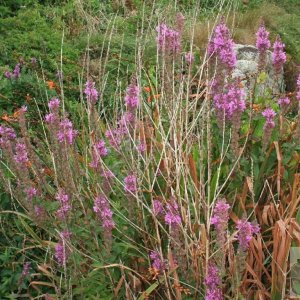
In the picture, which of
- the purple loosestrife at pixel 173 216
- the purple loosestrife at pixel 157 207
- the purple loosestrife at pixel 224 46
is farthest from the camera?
the purple loosestrife at pixel 224 46

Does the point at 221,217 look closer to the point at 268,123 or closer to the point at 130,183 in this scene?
the point at 130,183

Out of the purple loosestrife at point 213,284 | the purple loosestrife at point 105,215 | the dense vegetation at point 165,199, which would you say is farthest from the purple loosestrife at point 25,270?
the purple loosestrife at point 213,284

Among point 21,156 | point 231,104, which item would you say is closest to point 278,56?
point 231,104

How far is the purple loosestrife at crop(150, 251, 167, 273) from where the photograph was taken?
2317 millimetres

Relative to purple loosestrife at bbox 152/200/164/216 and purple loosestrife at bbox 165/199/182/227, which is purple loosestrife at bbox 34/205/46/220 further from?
purple loosestrife at bbox 165/199/182/227

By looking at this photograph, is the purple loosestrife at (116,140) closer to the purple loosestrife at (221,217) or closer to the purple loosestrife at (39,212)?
the purple loosestrife at (39,212)

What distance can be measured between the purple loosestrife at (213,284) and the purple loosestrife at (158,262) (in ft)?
0.71

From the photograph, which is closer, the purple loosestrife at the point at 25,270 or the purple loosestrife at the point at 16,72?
the purple loosestrife at the point at 25,270

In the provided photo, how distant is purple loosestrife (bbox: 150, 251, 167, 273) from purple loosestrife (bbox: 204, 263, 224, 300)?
216mm

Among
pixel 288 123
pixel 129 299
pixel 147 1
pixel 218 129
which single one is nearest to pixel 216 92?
pixel 218 129

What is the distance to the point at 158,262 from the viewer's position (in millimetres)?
2348

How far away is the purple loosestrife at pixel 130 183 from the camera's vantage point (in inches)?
93.5

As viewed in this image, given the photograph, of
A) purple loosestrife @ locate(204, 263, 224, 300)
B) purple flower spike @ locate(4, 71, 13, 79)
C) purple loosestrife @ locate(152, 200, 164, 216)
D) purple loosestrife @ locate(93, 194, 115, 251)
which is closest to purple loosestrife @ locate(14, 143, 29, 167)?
purple loosestrife @ locate(93, 194, 115, 251)

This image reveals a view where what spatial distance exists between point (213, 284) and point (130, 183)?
55 cm
